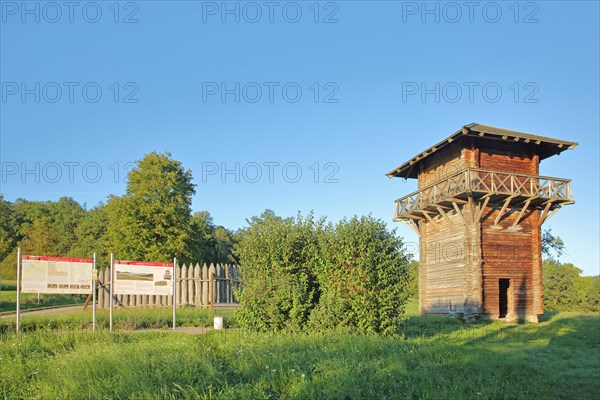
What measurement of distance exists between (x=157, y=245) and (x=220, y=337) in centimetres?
2561

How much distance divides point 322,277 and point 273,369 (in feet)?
18.2

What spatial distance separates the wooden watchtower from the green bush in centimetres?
1130

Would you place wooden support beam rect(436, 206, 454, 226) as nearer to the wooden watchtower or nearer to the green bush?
the wooden watchtower

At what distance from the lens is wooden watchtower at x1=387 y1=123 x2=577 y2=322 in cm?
2362

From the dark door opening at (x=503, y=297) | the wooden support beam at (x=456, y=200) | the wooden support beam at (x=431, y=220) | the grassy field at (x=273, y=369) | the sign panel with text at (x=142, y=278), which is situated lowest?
the dark door opening at (x=503, y=297)

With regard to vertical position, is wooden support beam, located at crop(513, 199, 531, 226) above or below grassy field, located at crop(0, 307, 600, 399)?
above

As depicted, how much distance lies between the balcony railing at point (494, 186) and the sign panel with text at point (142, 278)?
14148 mm

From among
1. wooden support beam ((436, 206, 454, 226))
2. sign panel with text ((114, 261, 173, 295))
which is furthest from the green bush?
wooden support beam ((436, 206, 454, 226))

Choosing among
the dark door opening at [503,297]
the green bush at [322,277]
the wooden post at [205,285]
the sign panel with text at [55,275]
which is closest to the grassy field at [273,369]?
the green bush at [322,277]

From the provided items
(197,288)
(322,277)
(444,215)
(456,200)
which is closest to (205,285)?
(197,288)

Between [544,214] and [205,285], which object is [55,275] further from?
[544,214]

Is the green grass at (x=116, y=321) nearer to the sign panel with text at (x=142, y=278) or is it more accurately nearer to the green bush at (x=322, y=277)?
the sign panel with text at (x=142, y=278)

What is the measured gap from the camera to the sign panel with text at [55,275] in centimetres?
1401

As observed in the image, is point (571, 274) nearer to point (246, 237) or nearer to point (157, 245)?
point (157, 245)
